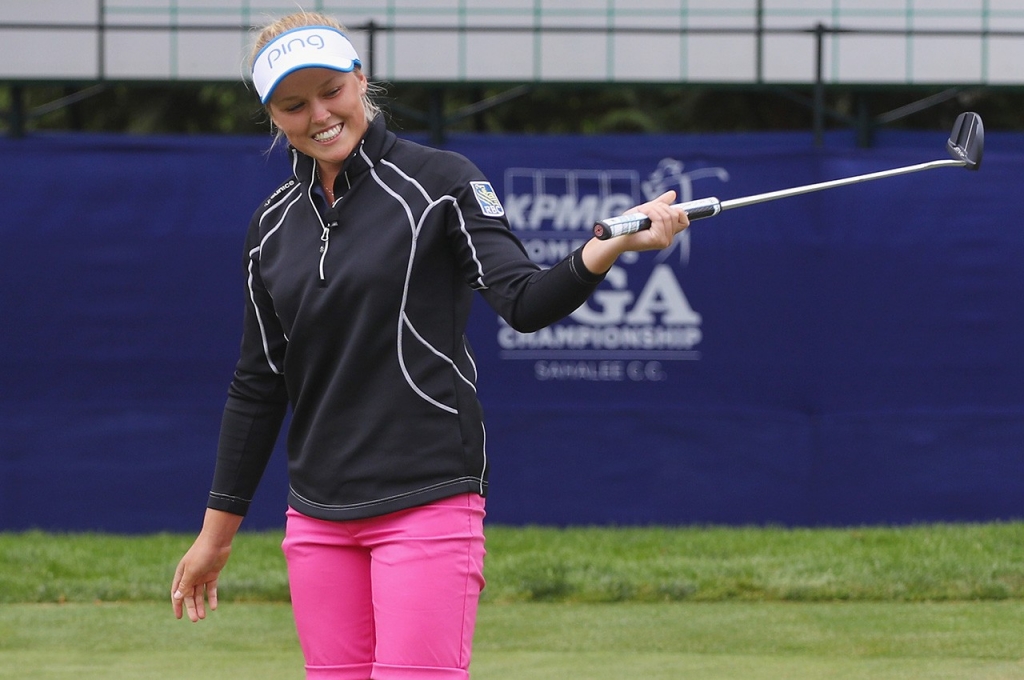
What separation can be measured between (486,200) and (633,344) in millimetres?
5077

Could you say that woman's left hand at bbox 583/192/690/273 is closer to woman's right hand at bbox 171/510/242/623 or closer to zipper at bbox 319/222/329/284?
zipper at bbox 319/222/329/284

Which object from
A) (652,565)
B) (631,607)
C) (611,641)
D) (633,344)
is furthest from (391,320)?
(633,344)

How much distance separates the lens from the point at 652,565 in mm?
6883

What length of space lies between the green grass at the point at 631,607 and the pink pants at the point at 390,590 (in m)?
2.22

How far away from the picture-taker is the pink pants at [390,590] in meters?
2.64

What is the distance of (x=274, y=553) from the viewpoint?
24.0 feet

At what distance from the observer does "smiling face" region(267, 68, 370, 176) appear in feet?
8.96

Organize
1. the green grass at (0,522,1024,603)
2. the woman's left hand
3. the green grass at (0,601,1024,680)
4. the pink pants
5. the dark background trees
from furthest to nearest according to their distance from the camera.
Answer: the dark background trees → the green grass at (0,522,1024,603) → the green grass at (0,601,1024,680) → the pink pants → the woman's left hand

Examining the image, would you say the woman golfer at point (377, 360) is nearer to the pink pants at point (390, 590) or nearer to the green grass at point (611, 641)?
the pink pants at point (390, 590)

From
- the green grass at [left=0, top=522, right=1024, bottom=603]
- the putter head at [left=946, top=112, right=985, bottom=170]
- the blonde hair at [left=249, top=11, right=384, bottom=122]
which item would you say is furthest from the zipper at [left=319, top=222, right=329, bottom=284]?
the green grass at [left=0, top=522, right=1024, bottom=603]

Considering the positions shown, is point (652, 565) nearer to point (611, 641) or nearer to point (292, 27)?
point (611, 641)

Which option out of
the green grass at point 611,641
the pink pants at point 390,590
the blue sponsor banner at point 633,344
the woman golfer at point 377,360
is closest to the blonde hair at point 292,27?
the woman golfer at point 377,360

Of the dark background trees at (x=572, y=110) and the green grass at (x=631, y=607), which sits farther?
the dark background trees at (x=572, y=110)

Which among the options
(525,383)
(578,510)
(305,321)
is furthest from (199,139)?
(305,321)
